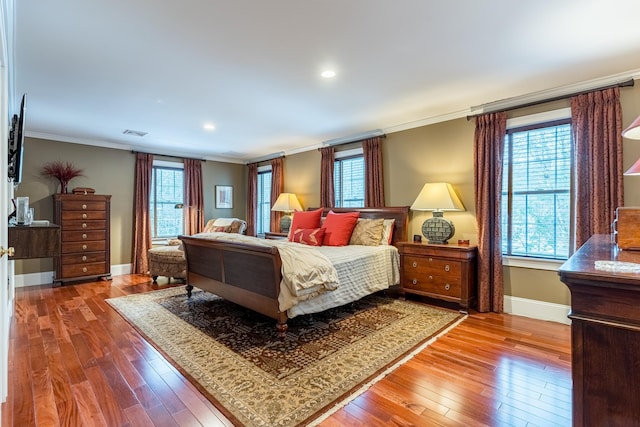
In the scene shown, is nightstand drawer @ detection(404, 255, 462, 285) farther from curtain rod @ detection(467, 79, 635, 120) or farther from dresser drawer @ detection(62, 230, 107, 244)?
dresser drawer @ detection(62, 230, 107, 244)

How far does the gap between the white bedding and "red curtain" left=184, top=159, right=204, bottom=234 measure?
3072 millimetres

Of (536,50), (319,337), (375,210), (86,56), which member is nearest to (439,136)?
(375,210)

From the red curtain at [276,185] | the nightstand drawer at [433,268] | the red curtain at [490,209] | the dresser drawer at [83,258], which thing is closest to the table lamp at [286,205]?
the red curtain at [276,185]

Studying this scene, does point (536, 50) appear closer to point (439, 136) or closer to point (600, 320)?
point (439, 136)

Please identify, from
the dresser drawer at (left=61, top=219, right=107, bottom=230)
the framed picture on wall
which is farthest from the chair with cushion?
the framed picture on wall

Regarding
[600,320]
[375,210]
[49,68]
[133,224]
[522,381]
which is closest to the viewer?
[600,320]

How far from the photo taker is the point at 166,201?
20.9 ft

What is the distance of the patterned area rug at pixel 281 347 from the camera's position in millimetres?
1928

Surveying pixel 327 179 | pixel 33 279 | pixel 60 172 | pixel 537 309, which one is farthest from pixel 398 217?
pixel 33 279

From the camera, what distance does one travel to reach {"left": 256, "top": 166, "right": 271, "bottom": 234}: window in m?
7.01

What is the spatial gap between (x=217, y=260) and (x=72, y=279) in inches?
121

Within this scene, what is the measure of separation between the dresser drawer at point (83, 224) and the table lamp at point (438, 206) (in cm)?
492

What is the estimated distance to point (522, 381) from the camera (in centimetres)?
214

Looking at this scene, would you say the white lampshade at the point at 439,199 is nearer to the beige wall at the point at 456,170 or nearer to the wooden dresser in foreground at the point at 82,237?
the beige wall at the point at 456,170
